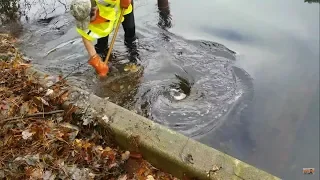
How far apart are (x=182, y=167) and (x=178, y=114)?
1.37m

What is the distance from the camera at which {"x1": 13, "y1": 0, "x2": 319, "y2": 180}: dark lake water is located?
3.93 meters

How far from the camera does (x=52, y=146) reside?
2.88m

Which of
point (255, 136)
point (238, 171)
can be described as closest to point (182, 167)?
point (238, 171)

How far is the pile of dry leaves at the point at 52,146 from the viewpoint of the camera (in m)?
2.67

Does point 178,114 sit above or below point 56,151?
below

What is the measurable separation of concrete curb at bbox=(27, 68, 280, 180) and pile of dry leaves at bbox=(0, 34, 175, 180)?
109mm

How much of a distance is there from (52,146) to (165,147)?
37.4 inches

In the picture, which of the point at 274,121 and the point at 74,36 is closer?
the point at 274,121

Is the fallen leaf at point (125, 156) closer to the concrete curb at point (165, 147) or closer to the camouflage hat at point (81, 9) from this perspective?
the concrete curb at point (165, 147)

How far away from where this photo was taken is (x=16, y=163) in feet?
8.72

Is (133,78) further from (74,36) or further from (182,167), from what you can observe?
(182,167)

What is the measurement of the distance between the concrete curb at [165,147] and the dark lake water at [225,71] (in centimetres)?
93

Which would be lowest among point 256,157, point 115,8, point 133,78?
point 256,157

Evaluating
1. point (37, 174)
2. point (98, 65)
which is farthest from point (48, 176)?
point (98, 65)
